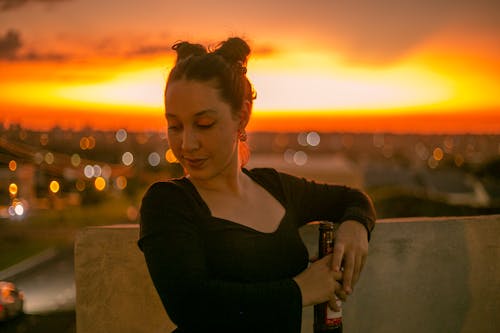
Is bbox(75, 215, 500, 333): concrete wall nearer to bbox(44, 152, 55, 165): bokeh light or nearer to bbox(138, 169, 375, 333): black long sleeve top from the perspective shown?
bbox(138, 169, 375, 333): black long sleeve top

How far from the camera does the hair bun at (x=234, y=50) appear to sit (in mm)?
2140

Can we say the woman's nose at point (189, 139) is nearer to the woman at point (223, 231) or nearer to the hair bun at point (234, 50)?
the woman at point (223, 231)

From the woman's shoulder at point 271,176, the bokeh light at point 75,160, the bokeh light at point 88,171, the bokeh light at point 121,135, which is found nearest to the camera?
the woman's shoulder at point 271,176

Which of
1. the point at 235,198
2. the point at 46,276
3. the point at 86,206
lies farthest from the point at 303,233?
the point at 86,206

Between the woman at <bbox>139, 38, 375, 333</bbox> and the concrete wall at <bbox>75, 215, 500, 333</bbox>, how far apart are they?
1.25 metres

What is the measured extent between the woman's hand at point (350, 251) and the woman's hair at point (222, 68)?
0.57 metres

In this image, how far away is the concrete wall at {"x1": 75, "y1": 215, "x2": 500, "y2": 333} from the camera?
10.7 feet

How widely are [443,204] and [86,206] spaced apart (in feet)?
125

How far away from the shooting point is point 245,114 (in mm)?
2174

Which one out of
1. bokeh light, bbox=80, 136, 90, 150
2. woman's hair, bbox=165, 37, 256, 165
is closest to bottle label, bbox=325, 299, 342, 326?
woman's hair, bbox=165, 37, 256, 165

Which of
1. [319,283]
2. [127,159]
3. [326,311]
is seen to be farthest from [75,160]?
[319,283]

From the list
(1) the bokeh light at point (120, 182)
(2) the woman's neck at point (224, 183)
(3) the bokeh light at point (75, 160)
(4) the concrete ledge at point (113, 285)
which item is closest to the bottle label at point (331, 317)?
(2) the woman's neck at point (224, 183)

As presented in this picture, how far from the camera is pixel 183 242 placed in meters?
1.76

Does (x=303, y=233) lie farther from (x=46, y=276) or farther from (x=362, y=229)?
(x=46, y=276)
